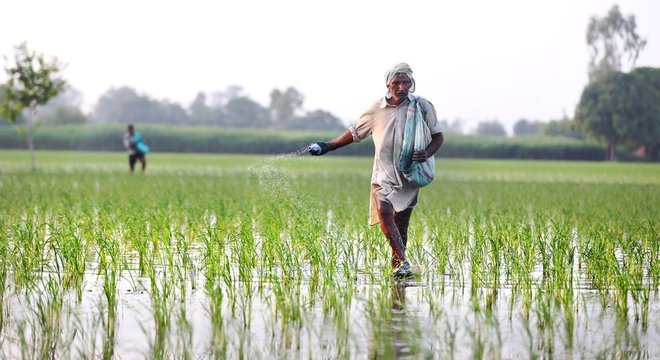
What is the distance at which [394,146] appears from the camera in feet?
28.1

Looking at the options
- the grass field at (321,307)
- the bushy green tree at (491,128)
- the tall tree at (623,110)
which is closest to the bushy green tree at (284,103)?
the bushy green tree at (491,128)

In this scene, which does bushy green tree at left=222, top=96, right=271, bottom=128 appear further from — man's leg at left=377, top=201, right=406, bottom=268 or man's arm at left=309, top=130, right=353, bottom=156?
man's leg at left=377, top=201, right=406, bottom=268

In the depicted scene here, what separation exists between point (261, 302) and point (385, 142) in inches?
76.1

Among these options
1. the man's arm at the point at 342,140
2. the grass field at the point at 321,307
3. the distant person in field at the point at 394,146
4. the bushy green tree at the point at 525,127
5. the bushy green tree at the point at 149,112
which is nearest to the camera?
the grass field at the point at 321,307

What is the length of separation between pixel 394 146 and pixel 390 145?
4cm

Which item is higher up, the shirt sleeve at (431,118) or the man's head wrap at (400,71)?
the man's head wrap at (400,71)

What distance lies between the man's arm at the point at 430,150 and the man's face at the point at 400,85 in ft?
1.54

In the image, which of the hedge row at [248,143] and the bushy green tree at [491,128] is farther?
the bushy green tree at [491,128]

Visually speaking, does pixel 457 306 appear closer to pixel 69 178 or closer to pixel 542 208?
pixel 542 208

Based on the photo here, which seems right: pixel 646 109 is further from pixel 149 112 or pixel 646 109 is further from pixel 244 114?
pixel 149 112

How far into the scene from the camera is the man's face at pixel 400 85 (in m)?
8.40

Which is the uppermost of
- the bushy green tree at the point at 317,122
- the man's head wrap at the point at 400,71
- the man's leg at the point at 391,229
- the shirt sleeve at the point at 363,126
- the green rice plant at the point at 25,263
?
the bushy green tree at the point at 317,122

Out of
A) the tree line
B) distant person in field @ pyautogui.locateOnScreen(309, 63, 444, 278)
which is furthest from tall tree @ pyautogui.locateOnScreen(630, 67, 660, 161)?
distant person in field @ pyautogui.locateOnScreen(309, 63, 444, 278)

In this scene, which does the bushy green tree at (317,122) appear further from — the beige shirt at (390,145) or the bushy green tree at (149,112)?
the beige shirt at (390,145)
